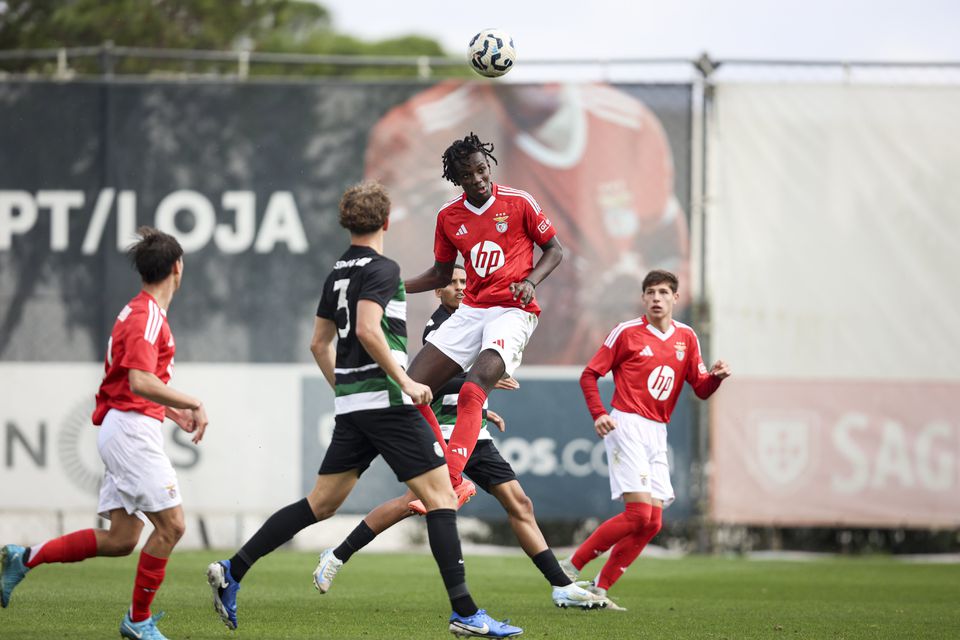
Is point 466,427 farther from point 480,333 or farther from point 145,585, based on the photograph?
point 145,585

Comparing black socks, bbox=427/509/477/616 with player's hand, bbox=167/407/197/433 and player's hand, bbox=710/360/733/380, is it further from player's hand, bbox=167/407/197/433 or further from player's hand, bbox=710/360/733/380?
player's hand, bbox=710/360/733/380

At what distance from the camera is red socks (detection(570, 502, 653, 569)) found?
8297 mm

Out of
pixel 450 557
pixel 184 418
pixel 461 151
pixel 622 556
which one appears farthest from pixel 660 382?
pixel 184 418

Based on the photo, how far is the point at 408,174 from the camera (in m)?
13.5

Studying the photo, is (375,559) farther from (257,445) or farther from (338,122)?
(338,122)

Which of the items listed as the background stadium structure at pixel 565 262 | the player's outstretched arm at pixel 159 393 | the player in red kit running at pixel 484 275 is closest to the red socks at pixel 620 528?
the player in red kit running at pixel 484 275

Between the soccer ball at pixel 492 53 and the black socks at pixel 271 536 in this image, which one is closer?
the black socks at pixel 271 536

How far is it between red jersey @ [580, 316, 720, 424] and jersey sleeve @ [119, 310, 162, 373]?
11.4 feet

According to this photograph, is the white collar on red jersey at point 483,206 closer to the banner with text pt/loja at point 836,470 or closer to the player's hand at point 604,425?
the player's hand at point 604,425

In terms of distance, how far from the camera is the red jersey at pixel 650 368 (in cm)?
866

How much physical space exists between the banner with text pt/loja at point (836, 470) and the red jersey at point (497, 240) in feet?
18.6

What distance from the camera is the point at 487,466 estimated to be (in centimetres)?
801

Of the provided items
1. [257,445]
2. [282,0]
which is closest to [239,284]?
[257,445]

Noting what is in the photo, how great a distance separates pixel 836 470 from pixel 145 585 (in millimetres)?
8809
